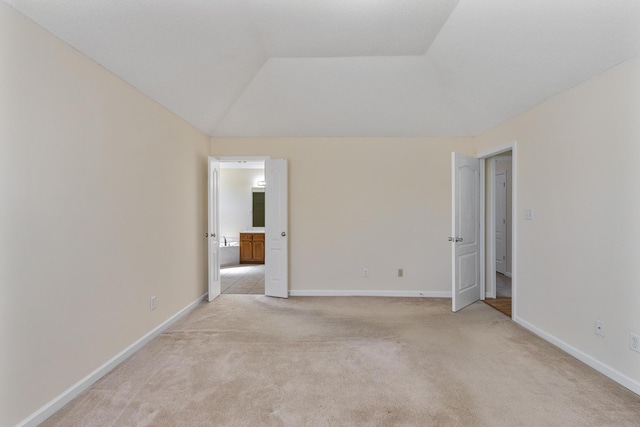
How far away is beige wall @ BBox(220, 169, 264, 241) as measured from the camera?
8172mm

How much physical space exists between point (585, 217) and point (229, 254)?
663 cm

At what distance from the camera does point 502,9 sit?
235 cm

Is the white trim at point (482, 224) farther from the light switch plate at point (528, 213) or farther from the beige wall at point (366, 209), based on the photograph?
the light switch plate at point (528, 213)

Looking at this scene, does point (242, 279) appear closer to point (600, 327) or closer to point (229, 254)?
point (229, 254)

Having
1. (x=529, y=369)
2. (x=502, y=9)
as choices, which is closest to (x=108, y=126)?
(x=502, y=9)

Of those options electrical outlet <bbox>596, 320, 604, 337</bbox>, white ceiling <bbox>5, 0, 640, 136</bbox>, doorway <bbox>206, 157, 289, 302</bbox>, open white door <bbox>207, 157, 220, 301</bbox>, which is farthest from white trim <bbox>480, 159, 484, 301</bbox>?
open white door <bbox>207, 157, 220, 301</bbox>

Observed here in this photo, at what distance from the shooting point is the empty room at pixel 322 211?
1898 mm

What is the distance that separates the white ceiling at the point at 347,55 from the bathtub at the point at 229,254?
3.56m

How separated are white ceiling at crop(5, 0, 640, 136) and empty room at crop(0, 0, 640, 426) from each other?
2 cm

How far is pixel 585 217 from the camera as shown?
2.58 metres

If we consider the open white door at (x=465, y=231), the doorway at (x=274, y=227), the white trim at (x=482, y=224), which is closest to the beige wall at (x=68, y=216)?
the doorway at (x=274, y=227)

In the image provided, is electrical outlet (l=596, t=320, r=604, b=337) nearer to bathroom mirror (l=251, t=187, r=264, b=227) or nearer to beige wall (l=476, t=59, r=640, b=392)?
beige wall (l=476, t=59, r=640, b=392)

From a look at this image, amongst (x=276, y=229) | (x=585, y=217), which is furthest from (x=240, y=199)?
(x=585, y=217)

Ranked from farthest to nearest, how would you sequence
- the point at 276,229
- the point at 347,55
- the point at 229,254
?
1. the point at 229,254
2. the point at 276,229
3. the point at 347,55
